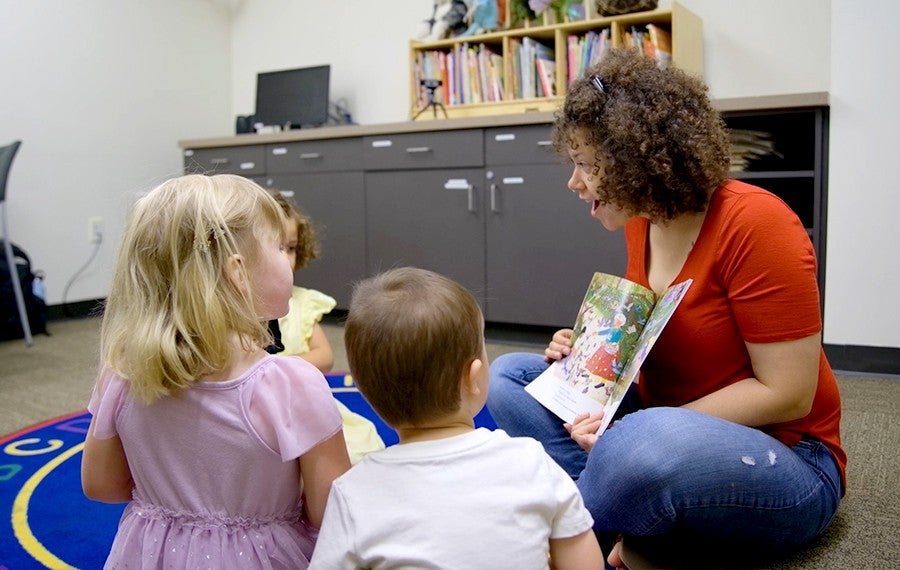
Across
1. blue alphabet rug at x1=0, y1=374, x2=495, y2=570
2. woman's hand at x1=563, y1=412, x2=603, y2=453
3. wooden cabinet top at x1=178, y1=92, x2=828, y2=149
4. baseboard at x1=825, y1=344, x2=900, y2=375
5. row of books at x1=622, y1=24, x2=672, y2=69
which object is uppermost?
row of books at x1=622, y1=24, x2=672, y2=69

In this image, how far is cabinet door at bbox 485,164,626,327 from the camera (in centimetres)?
279

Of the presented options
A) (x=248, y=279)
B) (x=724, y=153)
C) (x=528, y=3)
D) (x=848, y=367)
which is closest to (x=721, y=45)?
(x=528, y=3)

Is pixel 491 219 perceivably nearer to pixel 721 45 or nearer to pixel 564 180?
pixel 564 180

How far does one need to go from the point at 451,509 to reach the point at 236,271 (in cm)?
34

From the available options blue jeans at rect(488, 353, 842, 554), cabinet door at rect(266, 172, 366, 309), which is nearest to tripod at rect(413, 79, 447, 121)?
cabinet door at rect(266, 172, 366, 309)

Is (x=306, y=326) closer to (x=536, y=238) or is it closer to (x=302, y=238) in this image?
(x=302, y=238)

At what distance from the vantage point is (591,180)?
46.6 inches

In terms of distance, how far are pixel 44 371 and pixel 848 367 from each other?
2.64 metres

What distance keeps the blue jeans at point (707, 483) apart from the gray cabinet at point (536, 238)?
166cm

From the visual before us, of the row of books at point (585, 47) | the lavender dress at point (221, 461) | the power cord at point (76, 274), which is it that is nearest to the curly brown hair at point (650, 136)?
the lavender dress at point (221, 461)

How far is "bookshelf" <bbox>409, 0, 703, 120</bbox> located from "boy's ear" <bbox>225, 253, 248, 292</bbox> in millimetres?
2200

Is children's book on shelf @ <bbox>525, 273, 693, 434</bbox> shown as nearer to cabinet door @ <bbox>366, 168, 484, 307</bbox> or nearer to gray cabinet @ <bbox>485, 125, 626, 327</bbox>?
gray cabinet @ <bbox>485, 125, 626, 327</bbox>

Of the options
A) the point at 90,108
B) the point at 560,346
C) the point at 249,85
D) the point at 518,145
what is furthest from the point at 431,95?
the point at 560,346

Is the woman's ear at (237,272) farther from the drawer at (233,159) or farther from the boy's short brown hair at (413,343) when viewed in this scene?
the drawer at (233,159)
